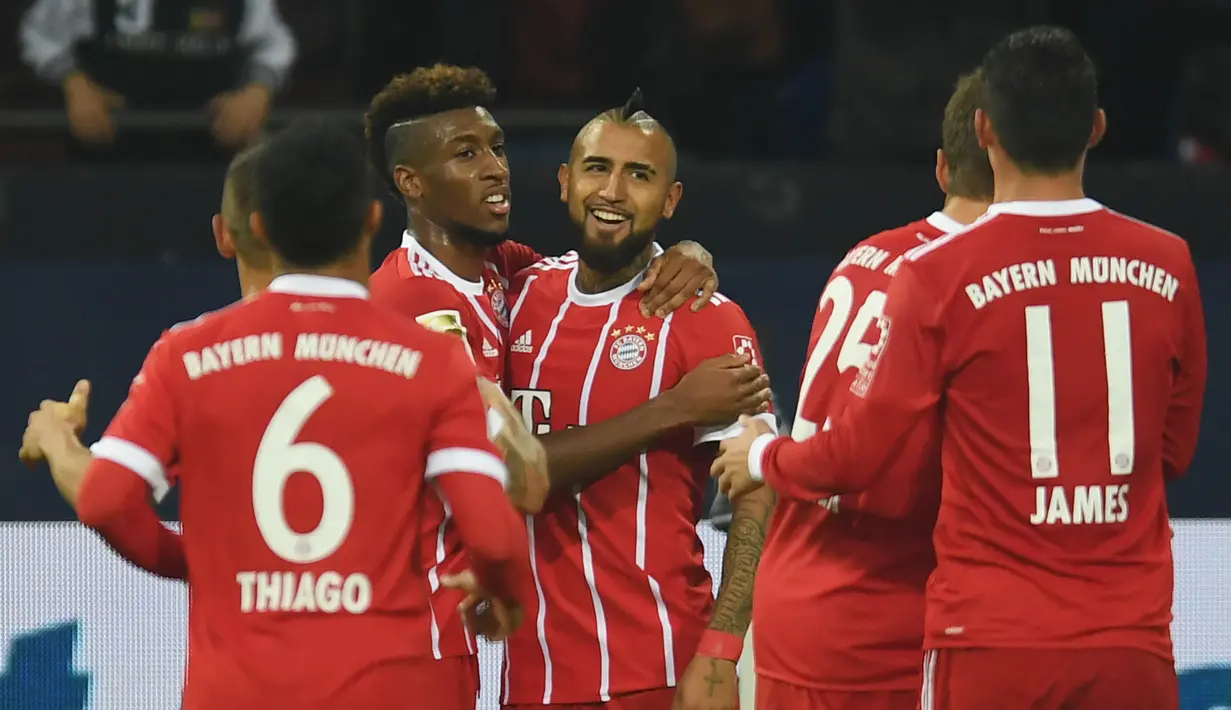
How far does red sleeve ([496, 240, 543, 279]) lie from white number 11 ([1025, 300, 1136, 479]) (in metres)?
1.26

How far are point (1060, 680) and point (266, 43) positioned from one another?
495 cm

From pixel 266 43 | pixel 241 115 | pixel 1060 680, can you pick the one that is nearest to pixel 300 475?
pixel 1060 680

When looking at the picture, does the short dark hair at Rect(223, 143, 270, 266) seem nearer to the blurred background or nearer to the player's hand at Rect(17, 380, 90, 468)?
the player's hand at Rect(17, 380, 90, 468)

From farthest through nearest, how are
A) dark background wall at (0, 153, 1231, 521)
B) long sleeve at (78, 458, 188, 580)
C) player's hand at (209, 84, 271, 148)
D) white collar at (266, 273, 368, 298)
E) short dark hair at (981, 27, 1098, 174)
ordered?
player's hand at (209, 84, 271, 148) → dark background wall at (0, 153, 1231, 521) → short dark hair at (981, 27, 1098, 174) → white collar at (266, 273, 368, 298) → long sleeve at (78, 458, 188, 580)

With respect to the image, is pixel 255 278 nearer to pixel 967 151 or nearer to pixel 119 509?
pixel 119 509

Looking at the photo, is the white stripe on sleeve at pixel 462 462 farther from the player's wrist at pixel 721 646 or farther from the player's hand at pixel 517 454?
the player's wrist at pixel 721 646

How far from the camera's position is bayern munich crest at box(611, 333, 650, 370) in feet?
13.0

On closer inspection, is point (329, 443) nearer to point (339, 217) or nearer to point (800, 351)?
point (339, 217)

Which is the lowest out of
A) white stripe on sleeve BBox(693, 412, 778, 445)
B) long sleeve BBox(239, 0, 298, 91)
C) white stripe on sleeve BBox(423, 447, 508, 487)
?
white stripe on sleeve BBox(423, 447, 508, 487)

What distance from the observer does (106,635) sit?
15.9ft

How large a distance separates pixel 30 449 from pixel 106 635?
1.77 m

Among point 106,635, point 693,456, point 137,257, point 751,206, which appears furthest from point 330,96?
point 693,456

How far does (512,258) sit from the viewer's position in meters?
4.25

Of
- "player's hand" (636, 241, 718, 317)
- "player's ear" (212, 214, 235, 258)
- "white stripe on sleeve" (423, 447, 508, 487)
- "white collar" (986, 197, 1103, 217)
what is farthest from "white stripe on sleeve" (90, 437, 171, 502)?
"white collar" (986, 197, 1103, 217)
